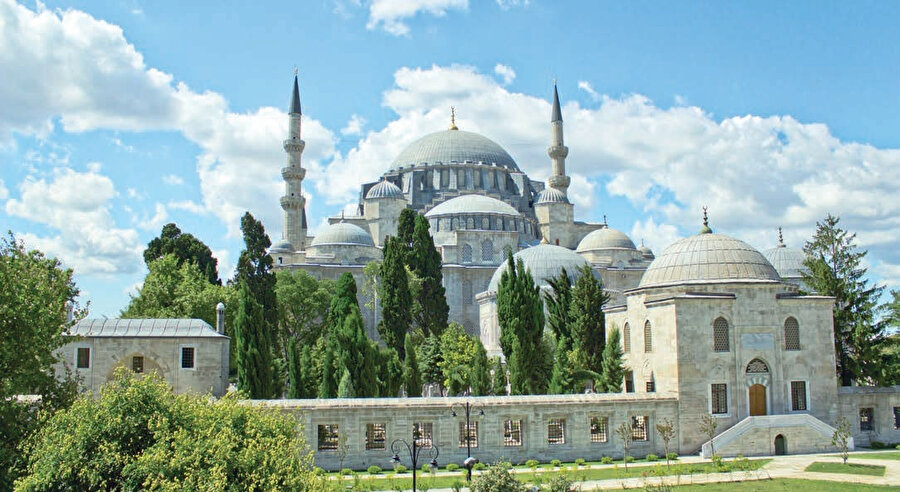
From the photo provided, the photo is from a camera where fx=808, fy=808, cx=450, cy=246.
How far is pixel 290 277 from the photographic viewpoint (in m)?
39.4

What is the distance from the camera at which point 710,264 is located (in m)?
24.9

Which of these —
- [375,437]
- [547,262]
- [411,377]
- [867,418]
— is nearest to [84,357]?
[375,437]

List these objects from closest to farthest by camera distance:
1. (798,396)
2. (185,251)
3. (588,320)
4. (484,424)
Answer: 1. (484,424)
2. (798,396)
3. (588,320)
4. (185,251)

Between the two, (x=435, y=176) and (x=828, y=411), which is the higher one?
(x=435, y=176)

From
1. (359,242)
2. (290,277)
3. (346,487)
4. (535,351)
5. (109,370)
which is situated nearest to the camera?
(346,487)

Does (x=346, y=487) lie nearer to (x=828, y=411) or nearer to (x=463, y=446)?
(x=463, y=446)

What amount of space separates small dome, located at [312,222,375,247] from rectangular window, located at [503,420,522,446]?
1028 inches

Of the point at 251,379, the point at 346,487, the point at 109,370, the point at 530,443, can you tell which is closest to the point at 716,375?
the point at 530,443

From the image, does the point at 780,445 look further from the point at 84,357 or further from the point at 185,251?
the point at 185,251

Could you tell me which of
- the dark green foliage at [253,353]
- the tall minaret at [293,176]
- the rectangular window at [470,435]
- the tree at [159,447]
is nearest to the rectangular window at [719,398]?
the rectangular window at [470,435]

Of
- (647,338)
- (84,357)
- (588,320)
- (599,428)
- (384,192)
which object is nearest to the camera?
(84,357)

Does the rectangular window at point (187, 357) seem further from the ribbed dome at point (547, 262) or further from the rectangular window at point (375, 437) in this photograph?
the ribbed dome at point (547, 262)

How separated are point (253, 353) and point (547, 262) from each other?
60.1ft

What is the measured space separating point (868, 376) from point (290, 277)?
2518 centimetres
